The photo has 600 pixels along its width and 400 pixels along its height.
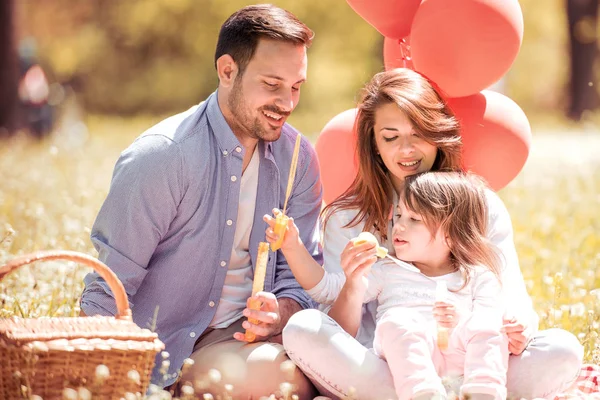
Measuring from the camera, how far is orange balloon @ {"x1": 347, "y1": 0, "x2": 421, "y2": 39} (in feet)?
12.7

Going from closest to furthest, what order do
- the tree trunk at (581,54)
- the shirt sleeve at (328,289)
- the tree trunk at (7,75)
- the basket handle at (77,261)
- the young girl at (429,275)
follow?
1. the basket handle at (77,261)
2. the young girl at (429,275)
3. the shirt sleeve at (328,289)
4. the tree trunk at (7,75)
5. the tree trunk at (581,54)

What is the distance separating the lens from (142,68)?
2741cm

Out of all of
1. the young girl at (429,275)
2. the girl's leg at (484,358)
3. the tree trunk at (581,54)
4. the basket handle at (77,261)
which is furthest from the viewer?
the tree trunk at (581,54)

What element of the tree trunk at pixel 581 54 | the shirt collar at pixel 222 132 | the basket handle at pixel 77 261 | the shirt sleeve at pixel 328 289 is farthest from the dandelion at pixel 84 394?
the tree trunk at pixel 581 54

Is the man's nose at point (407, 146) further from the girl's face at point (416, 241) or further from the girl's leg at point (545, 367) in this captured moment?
the girl's leg at point (545, 367)

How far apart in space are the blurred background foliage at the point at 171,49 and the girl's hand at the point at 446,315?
21.1 meters

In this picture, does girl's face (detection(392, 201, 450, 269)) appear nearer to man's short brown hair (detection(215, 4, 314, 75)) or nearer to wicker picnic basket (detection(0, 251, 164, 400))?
man's short brown hair (detection(215, 4, 314, 75))

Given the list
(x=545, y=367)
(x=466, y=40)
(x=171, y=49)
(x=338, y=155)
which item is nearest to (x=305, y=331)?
(x=545, y=367)

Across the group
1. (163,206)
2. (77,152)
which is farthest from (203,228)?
(77,152)

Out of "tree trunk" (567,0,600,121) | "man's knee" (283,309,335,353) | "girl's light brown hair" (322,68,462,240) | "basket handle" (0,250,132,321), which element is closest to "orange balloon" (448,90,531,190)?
"girl's light brown hair" (322,68,462,240)

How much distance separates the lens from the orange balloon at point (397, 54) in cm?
404

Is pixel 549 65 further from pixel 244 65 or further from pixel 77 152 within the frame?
pixel 244 65

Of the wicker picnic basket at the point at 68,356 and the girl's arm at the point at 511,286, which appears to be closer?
the wicker picnic basket at the point at 68,356

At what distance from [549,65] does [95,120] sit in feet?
48.2
